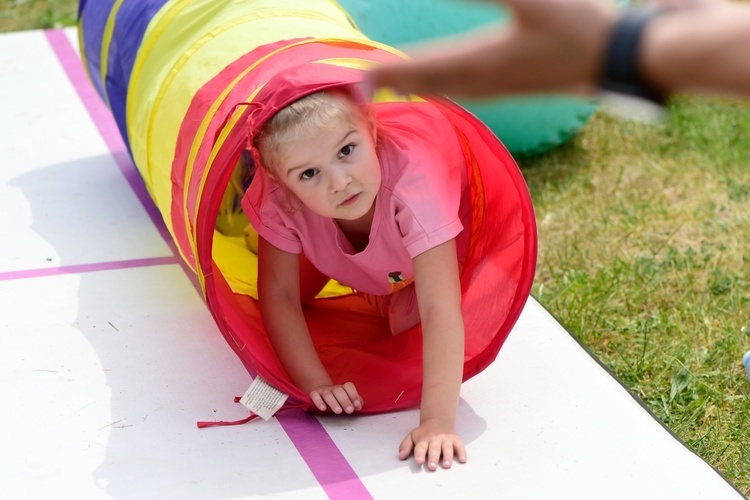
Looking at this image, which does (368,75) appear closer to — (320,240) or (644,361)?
(320,240)

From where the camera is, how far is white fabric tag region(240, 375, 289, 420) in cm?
217

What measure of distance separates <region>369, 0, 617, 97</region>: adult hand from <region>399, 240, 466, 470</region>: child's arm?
3.64ft

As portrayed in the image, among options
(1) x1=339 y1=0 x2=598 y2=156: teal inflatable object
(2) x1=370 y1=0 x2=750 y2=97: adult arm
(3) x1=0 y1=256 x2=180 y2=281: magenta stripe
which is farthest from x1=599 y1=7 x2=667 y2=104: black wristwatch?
(1) x1=339 y1=0 x2=598 y2=156: teal inflatable object

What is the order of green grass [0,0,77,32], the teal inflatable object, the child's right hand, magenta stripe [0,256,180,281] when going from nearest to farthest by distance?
the child's right hand → magenta stripe [0,256,180,281] → the teal inflatable object → green grass [0,0,77,32]

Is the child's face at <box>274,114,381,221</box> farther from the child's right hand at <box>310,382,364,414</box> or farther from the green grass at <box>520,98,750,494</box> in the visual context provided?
the green grass at <box>520,98,750,494</box>

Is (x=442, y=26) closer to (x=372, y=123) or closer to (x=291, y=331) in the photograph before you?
(x=372, y=123)

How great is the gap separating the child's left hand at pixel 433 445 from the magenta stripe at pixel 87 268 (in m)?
1.07

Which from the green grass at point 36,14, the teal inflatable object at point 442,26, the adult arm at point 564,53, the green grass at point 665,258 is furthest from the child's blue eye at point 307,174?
the green grass at point 36,14

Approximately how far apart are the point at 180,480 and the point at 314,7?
4.09 feet

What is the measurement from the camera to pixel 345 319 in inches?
104

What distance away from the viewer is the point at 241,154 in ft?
8.11

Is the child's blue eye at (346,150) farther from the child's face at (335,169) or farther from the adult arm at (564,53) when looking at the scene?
the adult arm at (564,53)

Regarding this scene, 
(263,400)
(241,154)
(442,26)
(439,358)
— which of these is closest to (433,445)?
(439,358)

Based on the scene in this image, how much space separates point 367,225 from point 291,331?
281 mm
